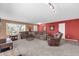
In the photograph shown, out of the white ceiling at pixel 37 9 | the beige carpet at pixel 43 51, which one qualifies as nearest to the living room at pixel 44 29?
the beige carpet at pixel 43 51

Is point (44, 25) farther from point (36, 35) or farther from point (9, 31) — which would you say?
point (9, 31)

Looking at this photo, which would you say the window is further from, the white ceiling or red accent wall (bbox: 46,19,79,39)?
red accent wall (bbox: 46,19,79,39)

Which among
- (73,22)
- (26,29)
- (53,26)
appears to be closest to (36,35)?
(26,29)

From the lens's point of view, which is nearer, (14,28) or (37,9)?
(37,9)

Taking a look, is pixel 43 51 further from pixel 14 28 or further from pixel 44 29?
pixel 44 29

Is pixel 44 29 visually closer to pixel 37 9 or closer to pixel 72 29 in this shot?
pixel 72 29

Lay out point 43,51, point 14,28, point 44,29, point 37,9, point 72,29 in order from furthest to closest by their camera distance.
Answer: point 44,29 → point 14,28 → point 72,29 → point 43,51 → point 37,9

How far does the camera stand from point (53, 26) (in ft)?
29.0

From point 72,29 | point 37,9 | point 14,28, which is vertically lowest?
point 72,29

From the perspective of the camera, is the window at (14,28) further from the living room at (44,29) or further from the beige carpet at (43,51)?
the beige carpet at (43,51)

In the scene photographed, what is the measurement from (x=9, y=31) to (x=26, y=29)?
2.46 metres

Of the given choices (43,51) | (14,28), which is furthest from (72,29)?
(14,28)

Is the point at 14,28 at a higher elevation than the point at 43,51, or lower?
higher

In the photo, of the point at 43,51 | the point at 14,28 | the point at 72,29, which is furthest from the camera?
the point at 14,28
